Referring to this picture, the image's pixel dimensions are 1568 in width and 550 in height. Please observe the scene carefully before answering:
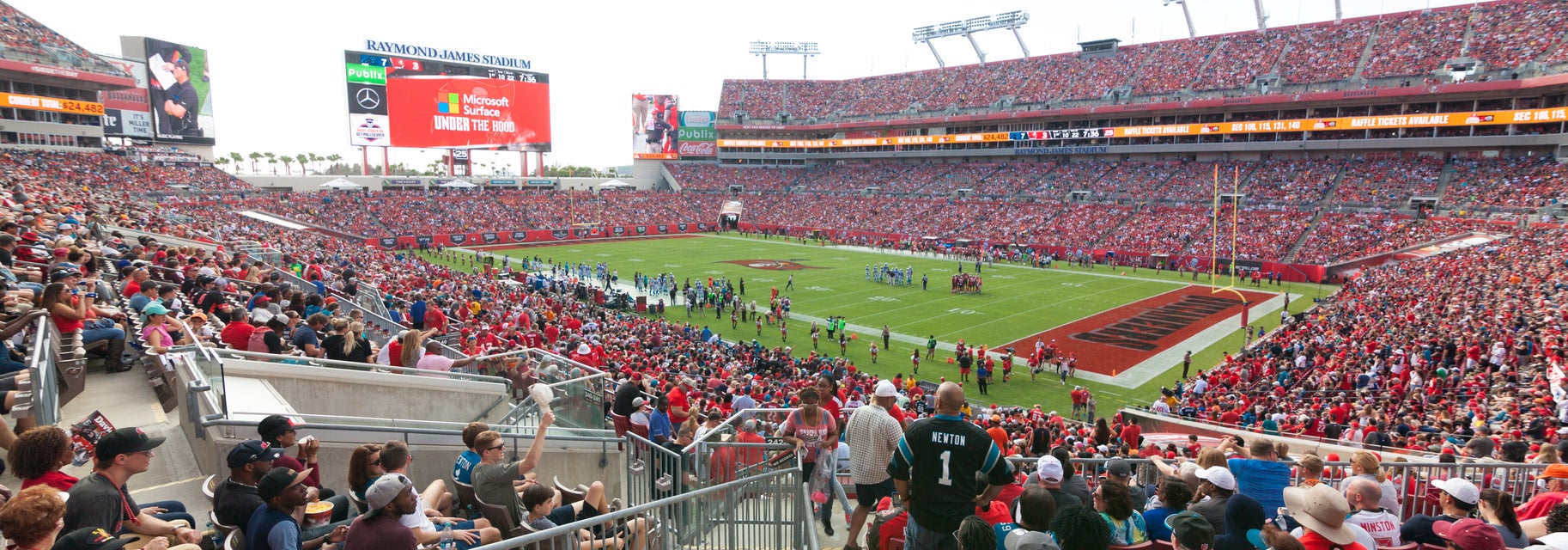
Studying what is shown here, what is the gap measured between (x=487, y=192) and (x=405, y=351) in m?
65.6

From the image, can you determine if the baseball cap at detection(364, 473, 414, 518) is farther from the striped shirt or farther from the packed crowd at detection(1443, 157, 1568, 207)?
the packed crowd at detection(1443, 157, 1568, 207)

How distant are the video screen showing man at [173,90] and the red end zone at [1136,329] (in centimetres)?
7224

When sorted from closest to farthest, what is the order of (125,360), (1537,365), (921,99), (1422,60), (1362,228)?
(125,360) < (1537,365) < (1362,228) < (1422,60) < (921,99)

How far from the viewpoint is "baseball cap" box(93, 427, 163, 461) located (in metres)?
3.97

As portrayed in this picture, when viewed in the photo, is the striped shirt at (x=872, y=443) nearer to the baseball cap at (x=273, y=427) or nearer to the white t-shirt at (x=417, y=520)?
the white t-shirt at (x=417, y=520)

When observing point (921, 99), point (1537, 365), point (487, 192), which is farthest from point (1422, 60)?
point (487, 192)

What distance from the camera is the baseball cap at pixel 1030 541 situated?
3664 mm

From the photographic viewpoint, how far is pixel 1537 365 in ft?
45.2

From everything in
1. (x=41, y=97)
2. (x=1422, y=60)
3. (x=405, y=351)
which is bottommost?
(x=405, y=351)

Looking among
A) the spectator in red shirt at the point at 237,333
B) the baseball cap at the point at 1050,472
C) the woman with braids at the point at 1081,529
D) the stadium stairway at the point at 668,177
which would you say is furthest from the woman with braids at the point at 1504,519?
the stadium stairway at the point at 668,177

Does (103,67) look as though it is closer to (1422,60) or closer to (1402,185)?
(1402,185)

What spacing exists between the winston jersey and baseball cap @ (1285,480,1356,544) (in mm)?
1538

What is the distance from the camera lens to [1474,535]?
4.41 meters

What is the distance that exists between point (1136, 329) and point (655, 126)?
67069 millimetres
